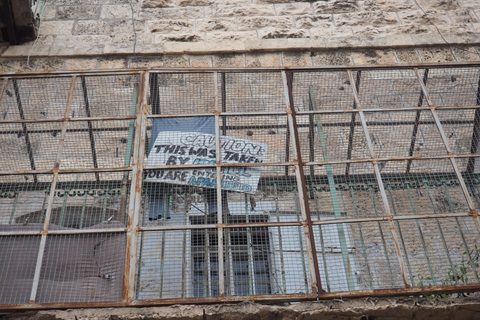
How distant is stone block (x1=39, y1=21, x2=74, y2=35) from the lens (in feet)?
28.1

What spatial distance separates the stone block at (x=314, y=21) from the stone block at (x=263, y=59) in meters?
0.78

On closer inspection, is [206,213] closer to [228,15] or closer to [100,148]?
[100,148]

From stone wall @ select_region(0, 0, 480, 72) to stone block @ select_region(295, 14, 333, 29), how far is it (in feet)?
0.05

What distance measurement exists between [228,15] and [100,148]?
3.26 m

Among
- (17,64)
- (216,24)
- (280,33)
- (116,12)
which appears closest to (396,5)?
(280,33)

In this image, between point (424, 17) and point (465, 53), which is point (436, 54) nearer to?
point (465, 53)

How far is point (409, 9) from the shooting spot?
9.00 meters

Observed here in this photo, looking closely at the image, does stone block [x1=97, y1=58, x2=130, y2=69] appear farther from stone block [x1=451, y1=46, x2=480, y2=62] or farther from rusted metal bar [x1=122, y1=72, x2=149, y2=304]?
stone block [x1=451, y1=46, x2=480, y2=62]

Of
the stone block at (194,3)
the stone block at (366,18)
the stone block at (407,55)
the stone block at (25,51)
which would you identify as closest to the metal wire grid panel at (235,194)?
the stone block at (407,55)

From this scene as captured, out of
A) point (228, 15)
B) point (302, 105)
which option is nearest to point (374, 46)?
point (302, 105)

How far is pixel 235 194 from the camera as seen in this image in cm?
630

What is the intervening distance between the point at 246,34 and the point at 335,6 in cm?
165

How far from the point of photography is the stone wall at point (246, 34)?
8.23 m

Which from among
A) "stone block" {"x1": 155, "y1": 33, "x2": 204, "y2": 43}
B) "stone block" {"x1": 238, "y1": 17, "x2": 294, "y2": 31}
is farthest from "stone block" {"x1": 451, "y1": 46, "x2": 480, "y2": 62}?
"stone block" {"x1": 155, "y1": 33, "x2": 204, "y2": 43}
